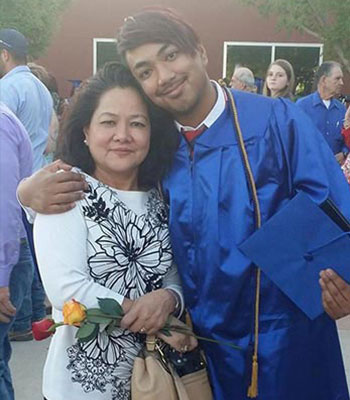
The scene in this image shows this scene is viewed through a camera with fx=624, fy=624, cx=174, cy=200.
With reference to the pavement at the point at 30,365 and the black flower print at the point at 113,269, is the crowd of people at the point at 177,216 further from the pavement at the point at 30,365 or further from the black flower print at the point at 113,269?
the pavement at the point at 30,365

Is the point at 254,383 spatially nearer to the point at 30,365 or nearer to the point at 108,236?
the point at 108,236

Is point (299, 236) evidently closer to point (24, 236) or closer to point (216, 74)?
point (24, 236)

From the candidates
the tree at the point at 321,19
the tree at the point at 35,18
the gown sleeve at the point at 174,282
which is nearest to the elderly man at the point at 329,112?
the gown sleeve at the point at 174,282

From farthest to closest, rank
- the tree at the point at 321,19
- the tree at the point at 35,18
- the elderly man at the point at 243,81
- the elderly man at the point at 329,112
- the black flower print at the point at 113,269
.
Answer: the tree at the point at 35,18, the tree at the point at 321,19, the elderly man at the point at 243,81, the elderly man at the point at 329,112, the black flower print at the point at 113,269

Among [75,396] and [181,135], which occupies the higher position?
[181,135]

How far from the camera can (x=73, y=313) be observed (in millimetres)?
1634

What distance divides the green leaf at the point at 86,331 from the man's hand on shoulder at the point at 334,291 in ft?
2.05

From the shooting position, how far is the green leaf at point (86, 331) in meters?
1.66

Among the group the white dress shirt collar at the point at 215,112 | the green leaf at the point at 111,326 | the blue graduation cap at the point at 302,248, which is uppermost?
the white dress shirt collar at the point at 215,112

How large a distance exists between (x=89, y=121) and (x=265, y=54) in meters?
16.7

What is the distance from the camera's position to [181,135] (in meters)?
1.86

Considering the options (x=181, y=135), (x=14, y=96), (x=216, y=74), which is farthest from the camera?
(x=216, y=74)

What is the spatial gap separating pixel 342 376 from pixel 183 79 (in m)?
1.03

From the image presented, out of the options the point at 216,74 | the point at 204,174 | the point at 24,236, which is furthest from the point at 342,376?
the point at 216,74
